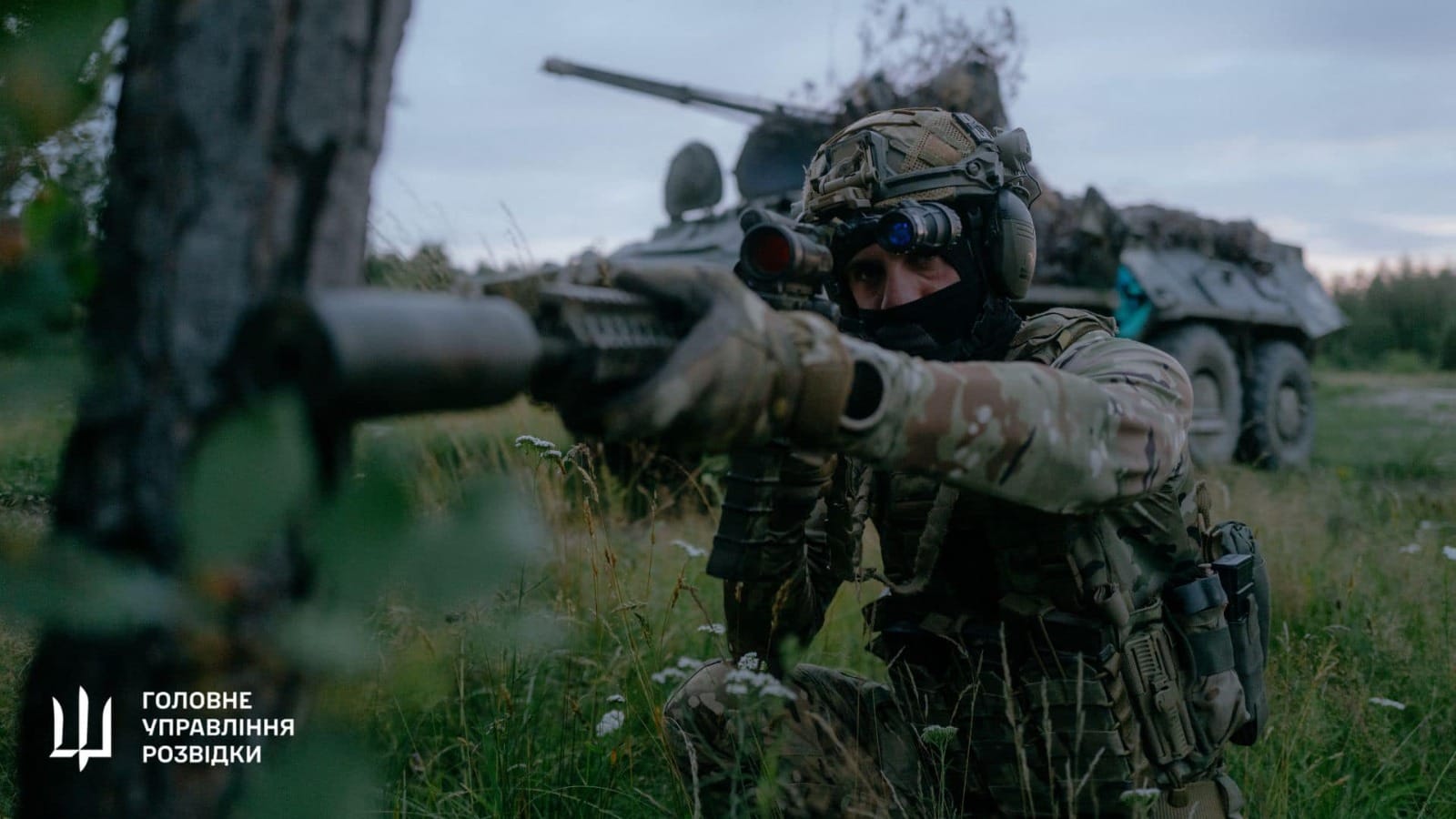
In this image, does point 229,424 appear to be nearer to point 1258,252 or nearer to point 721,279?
point 721,279

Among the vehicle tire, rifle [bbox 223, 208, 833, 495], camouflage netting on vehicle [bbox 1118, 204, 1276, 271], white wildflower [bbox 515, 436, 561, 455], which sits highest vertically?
camouflage netting on vehicle [bbox 1118, 204, 1276, 271]

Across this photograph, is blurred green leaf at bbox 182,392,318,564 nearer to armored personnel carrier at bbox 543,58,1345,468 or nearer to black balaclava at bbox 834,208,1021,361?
black balaclava at bbox 834,208,1021,361

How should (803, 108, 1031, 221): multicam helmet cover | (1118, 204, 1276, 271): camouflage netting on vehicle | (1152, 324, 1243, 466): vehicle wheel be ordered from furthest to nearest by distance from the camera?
(1118, 204, 1276, 271): camouflage netting on vehicle < (1152, 324, 1243, 466): vehicle wheel < (803, 108, 1031, 221): multicam helmet cover

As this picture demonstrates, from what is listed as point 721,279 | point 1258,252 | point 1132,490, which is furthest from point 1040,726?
point 1258,252

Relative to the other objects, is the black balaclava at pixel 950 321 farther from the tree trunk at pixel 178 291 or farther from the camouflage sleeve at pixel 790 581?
the tree trunk at pixel 178 291

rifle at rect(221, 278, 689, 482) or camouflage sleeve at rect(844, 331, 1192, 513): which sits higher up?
rifle at rect(221, 278, 689, 482)

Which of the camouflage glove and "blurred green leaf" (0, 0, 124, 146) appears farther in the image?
the camouflage glove

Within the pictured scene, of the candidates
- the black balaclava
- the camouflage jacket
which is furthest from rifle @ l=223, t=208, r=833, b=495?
the black balaclava

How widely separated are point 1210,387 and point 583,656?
8719 mm

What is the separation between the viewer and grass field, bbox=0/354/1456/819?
99 cm

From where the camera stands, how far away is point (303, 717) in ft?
3.29

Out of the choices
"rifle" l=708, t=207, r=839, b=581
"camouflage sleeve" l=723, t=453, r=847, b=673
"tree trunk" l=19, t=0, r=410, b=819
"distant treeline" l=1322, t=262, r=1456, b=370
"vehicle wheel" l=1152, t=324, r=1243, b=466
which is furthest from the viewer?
"distant treeline" l=1322, t=262, r=1456, b=370

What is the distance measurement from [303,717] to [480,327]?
37 cm

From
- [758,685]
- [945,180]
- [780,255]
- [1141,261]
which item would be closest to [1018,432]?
[780,255]
